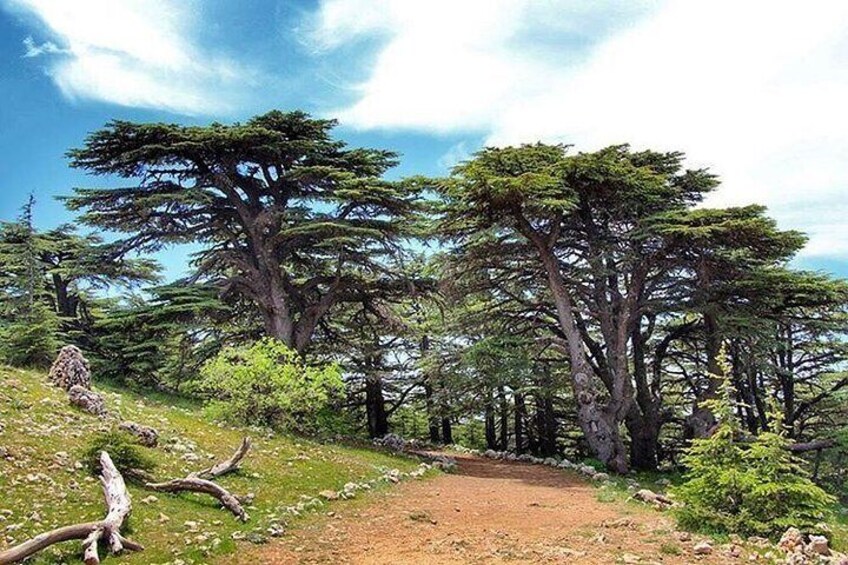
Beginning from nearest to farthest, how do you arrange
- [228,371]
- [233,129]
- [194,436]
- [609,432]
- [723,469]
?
[723,469]
[194,436]
[228,371]
[609,432]
[233,129]

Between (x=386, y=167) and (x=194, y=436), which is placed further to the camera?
(x=386, y=167)

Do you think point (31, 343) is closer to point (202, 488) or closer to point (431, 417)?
point (202, 488)

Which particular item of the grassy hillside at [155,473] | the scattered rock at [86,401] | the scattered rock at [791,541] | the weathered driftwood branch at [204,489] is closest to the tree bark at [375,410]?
the grassy hillside at [155,473]

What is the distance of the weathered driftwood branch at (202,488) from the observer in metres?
9.97

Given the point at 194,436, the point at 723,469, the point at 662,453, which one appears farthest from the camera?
the point at 662,453

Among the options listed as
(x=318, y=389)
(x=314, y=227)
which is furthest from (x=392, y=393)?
(x=318, y=389)

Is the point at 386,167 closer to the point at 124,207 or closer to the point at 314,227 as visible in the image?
the point at 314,227

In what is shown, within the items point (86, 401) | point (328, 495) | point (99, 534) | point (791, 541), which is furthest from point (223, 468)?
point (791, 541)

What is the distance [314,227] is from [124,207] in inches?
334

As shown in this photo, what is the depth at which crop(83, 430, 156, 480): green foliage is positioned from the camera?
9945 mm

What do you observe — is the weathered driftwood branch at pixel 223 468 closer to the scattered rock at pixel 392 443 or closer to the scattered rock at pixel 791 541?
the scattered rock at pixel 791 541

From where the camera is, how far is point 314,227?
23797mm

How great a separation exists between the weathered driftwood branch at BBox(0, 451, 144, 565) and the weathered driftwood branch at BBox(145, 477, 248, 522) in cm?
105

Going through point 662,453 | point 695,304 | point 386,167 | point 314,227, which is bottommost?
point 662,453
